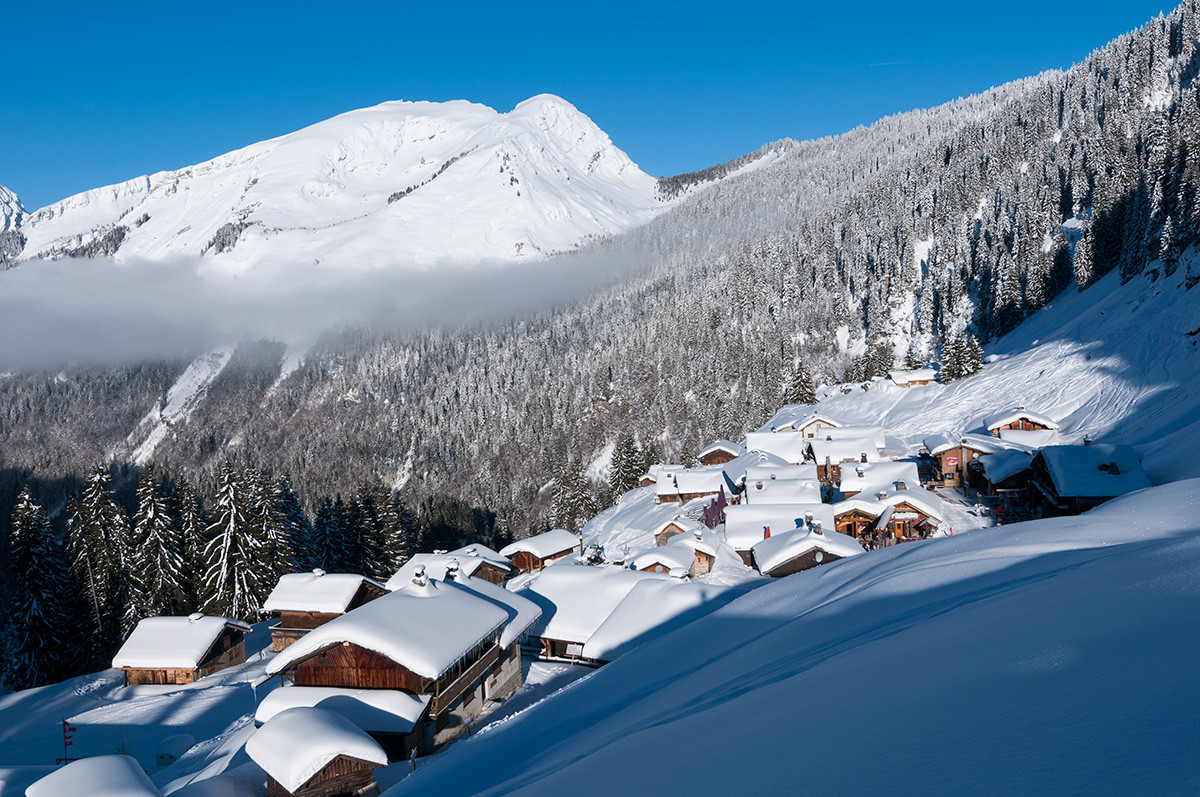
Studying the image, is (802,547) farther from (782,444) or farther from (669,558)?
(782,444)

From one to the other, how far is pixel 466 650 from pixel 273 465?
156 meters

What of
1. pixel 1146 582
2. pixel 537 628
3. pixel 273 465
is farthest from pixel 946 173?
pixel 273 465

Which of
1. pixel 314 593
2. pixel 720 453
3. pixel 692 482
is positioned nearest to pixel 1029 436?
pixel 692 482

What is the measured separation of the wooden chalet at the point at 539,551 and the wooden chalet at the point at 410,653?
2531 cm

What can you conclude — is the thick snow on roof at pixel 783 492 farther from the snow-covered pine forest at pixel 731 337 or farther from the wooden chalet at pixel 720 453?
the snow-covered pine forest at pixel 731 337

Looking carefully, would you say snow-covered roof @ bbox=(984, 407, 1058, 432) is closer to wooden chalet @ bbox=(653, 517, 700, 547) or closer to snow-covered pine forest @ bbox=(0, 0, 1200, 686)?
snow-covered pine forest @ bbox=(0, 0, 1200, 686)

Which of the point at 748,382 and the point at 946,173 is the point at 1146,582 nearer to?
the point at 748,382

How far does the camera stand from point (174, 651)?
101 ft

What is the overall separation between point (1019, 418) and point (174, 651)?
184 ft

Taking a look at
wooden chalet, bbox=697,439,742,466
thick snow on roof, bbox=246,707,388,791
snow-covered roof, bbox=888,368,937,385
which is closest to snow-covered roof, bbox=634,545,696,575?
thick snow on roof, bbox=246,707,388,791

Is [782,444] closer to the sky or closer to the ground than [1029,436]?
closer to the sky

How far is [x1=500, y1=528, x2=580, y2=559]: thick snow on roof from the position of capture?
47.3 metres

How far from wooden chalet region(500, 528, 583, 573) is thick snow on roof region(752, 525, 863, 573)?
1810cm

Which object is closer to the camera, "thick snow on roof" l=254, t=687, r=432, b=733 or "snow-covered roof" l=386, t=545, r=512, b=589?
"thick snow on roof" l=254, t=687, r=432, b=733
